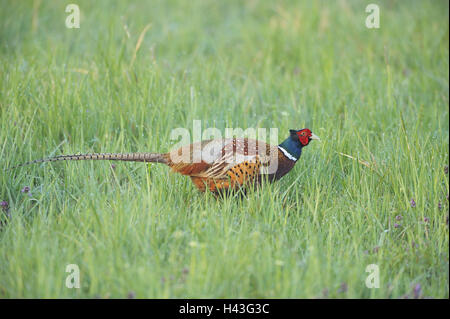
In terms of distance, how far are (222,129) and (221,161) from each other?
3.60 feet

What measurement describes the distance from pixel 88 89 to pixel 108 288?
2.58 m

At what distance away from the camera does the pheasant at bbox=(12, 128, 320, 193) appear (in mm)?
3834

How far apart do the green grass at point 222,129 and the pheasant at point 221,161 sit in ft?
0.49

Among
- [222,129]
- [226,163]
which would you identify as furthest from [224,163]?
[222,129]

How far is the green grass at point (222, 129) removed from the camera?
309 centimetres

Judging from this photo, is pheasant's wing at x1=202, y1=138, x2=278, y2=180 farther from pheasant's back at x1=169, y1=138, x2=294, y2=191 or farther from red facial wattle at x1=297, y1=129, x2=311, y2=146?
red facial wattle at x1=297, y1=129, x2=311, y2=146

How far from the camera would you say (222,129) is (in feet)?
16.1

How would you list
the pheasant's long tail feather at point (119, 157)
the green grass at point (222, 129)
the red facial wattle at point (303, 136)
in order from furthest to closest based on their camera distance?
1. the red facial wattle at point (303, 136)
2. the pheasant's long tail feather at point (119, 157)
3. the green grass at point (222, 129)

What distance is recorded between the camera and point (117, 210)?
3.38 m

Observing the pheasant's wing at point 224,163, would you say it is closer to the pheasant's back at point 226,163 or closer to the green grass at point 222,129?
the pheasant's back at point 226,163

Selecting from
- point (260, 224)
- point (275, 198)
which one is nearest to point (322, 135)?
point (275, 198)

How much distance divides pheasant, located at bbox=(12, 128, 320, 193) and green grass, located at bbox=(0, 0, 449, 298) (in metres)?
0.15

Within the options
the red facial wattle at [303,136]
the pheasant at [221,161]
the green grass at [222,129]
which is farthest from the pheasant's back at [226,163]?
the red facial wattle at [303,136]
